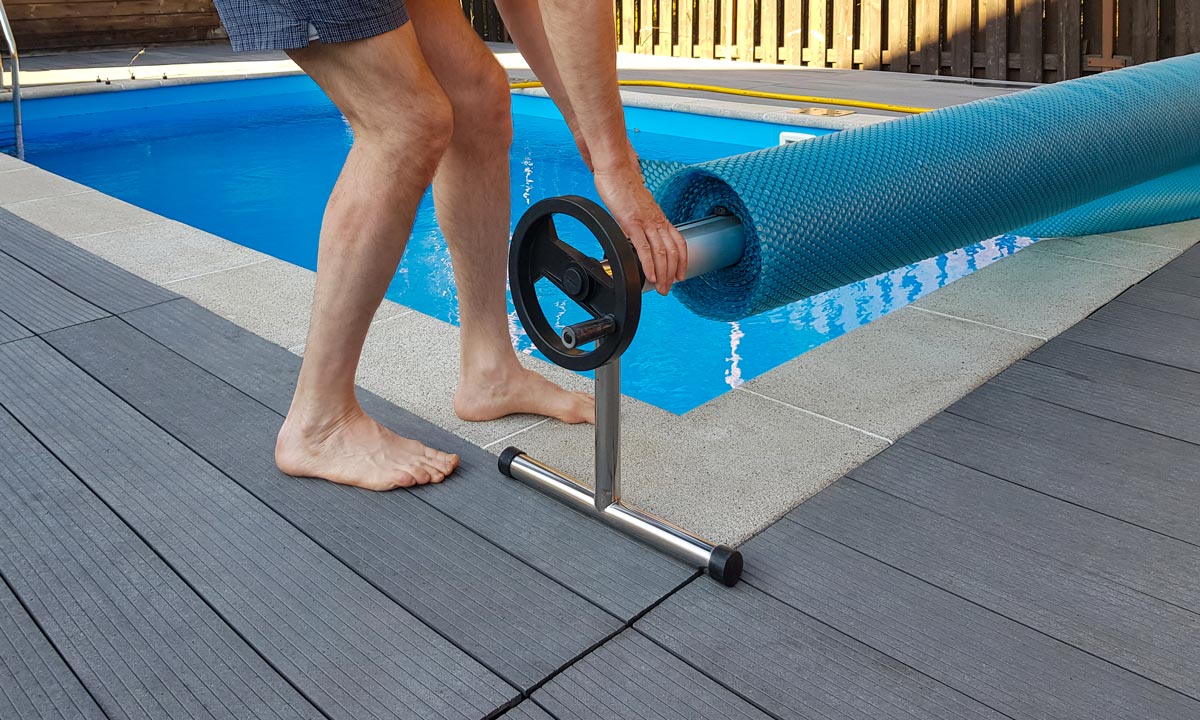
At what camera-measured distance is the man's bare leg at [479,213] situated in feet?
5.31

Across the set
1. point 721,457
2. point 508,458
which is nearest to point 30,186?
point 508,458

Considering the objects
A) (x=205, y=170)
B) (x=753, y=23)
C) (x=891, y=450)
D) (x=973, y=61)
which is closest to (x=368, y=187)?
(x=891, y=450)

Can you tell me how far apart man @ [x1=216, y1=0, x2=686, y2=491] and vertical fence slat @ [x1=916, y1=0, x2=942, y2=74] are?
6.10 m


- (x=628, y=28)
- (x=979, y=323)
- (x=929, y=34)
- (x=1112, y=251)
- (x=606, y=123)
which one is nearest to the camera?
(x=606, y=123)

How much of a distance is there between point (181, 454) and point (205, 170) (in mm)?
4472

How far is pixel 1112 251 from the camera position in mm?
2617

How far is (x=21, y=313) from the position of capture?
2352 millimetres

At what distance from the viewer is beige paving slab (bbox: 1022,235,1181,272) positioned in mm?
2518

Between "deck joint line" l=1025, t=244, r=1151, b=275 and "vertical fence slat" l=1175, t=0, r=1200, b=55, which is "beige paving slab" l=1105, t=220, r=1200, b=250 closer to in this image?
"deck joint line" l=1025, t=244, r=1151, b=275

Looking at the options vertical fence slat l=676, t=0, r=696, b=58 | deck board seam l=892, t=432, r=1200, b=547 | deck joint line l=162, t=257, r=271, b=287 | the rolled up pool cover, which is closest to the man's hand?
the rolled up pool cover

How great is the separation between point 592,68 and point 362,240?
0.45 metres

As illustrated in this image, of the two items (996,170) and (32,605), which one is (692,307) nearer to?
(996,170)

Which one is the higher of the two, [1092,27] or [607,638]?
[1092,27]

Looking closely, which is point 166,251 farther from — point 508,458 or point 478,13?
point 478,13
